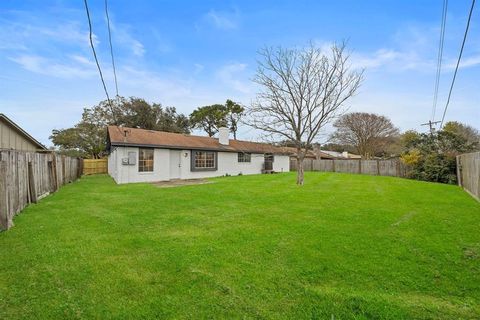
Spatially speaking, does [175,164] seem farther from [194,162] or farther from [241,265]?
[241,265]

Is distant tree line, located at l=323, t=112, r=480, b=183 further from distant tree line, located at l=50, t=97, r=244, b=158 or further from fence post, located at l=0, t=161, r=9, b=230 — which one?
Answer: distant tree line, located at l=50, t=97, r=244, b=158

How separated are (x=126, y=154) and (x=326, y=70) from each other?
37.4 ft

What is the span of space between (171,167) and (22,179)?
30.2ft

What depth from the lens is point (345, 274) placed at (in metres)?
3.27

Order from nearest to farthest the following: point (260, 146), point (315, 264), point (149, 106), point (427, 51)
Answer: point (315, 264) < point (427, 51) < point (260, 146) < point (149, 106)

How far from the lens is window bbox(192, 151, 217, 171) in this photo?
674 inches

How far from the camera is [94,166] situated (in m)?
23.4

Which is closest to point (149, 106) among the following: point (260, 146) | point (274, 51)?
point (260, 146)

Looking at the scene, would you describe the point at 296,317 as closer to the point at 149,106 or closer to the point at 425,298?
the point at 425,298

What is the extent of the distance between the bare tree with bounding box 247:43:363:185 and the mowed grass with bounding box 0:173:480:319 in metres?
8.09

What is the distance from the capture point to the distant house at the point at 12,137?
524 inches

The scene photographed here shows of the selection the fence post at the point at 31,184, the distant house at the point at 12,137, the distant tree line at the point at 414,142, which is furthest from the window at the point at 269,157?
the fence post at the point at 31,184

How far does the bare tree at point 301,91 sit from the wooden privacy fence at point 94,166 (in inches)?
651

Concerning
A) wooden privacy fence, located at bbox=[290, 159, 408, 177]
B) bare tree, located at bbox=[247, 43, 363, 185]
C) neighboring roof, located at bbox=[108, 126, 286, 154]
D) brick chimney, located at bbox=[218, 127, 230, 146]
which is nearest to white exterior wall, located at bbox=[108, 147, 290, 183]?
neighboring roof, located at bbox=[108, 126, 286, 154]
